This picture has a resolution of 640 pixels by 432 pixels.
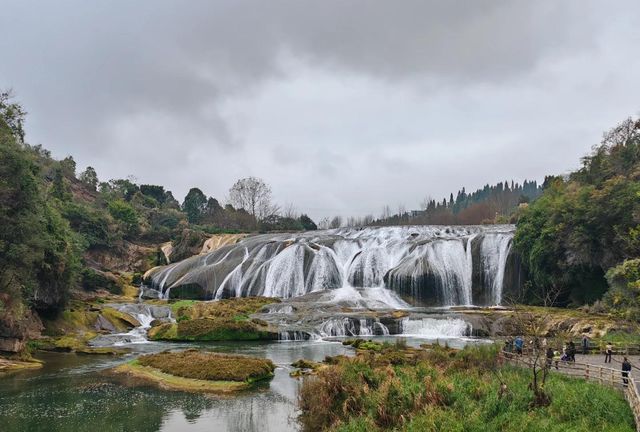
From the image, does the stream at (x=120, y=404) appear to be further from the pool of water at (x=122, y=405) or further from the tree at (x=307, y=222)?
the tree at (x=307, y=222)

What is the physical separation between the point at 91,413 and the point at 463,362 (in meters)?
13.3

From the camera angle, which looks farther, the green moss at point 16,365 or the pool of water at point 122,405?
the green moss at point 16,365

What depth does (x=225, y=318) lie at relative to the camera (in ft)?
122

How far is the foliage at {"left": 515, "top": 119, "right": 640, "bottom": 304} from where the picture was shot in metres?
39.0

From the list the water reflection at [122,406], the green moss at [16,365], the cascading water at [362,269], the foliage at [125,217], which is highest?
the foliage at [125,217]

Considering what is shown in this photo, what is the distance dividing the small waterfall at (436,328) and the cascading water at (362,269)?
9233 millimetres

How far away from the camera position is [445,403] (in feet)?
44.9

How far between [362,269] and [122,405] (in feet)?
125

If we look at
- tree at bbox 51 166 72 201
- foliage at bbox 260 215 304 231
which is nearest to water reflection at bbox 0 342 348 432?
tree at bbox 51 166 72 201

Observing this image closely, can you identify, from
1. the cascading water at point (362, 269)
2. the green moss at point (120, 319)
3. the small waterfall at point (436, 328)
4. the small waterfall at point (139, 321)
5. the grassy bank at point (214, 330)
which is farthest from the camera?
the cascading water at point (362, 269)

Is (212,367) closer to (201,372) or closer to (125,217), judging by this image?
(201,372)

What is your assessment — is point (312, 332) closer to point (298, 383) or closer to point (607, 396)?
point (298, 383)

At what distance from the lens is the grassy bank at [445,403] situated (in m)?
12.2

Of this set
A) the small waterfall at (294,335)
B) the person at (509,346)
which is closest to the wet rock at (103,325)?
the small waterfall at (294,335)
